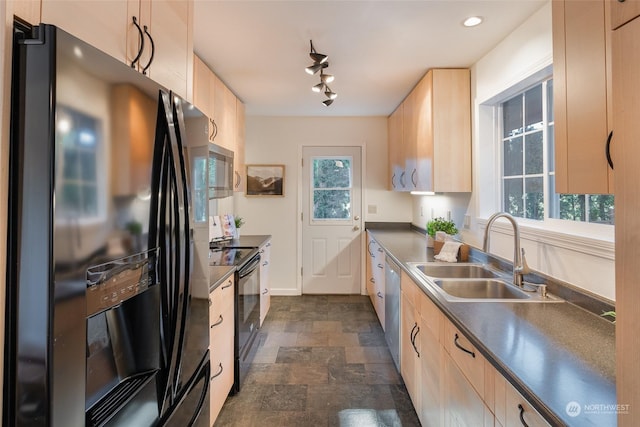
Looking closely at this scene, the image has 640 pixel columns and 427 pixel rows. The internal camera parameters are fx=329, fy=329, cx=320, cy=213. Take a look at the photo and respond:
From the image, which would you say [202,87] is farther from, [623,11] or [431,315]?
[623,11]

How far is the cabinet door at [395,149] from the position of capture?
3.79 m

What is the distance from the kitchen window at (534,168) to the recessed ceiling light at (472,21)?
1.68ft

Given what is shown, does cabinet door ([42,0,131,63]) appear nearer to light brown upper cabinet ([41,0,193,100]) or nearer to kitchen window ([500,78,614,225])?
light brown upper cabinet ([41,0,193,100])

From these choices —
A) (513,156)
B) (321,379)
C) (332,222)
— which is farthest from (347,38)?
(332,222)


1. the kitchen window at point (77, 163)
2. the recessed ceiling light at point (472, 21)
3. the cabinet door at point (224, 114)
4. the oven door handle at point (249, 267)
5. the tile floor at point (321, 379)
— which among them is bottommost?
the tile floor at point (321, 379)

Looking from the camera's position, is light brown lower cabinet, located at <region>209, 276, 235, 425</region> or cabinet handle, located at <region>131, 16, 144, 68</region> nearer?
cabinet handle, located at <region>131, 16, 144, 68</region>

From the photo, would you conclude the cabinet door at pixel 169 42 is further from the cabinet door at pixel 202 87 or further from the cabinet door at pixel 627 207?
the cabinet door at pixel 627 207

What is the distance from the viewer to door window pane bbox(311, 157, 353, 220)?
4.55 m

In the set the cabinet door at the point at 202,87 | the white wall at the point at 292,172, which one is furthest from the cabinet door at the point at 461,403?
the white wall at the point at 292,172

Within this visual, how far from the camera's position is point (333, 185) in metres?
4.55

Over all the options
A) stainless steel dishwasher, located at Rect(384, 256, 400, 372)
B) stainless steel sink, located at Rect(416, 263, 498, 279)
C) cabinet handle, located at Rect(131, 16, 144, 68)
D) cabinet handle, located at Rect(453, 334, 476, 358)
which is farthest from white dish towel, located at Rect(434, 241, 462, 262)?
cabinet handle, located at Rect(131, 16, 144, 68)

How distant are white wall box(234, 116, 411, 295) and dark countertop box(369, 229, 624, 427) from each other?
119 inches

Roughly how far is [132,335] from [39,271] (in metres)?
0.34

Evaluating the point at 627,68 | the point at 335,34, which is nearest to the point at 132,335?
the point at 627,68
